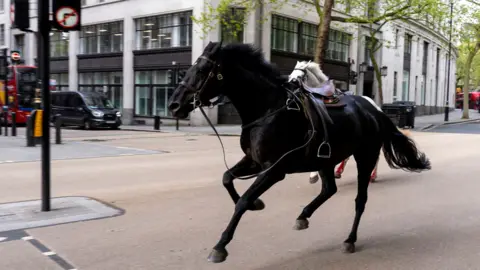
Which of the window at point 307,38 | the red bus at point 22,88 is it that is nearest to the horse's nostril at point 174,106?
the red bus at point 22,88

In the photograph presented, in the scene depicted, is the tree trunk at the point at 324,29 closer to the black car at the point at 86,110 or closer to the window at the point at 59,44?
the black car at the point at 86,110

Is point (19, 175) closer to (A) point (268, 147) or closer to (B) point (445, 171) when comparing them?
(A) point (268, 147)

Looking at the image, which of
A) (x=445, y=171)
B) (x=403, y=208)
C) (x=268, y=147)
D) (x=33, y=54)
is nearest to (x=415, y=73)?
(x=33, y=54)

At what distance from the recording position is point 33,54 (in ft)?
136

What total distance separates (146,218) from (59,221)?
110 cm

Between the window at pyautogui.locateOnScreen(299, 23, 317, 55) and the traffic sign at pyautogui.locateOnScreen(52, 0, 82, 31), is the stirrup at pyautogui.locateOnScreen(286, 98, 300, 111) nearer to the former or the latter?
the traffic sign at pyautogui.locateOnScreen(52, 0, 82, 31)

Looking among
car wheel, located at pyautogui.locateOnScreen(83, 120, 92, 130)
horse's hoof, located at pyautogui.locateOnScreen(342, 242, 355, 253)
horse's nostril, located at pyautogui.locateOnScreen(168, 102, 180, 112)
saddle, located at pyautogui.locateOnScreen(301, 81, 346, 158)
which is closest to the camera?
horse's nostril, located at pyautogui.locateOnScreen(168, 102, 180, 112)

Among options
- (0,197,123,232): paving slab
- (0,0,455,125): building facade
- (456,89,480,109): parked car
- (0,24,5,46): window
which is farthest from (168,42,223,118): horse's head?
(456,89,480,109): parked car

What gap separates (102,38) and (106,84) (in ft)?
11.2

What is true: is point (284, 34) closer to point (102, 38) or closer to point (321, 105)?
point (102, 38)

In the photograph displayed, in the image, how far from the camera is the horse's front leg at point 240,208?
4.12m

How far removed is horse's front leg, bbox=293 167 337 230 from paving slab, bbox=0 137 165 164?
9.09 m

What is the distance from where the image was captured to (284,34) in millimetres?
31188

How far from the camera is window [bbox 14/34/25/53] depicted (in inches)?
1681
